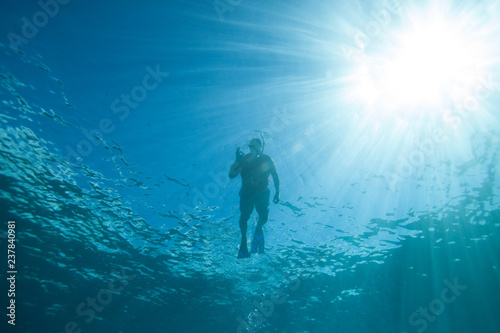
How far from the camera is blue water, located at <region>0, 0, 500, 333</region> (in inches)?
288

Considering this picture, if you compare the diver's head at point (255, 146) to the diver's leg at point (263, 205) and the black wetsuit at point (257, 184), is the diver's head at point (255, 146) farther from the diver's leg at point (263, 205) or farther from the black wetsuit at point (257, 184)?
the diver's leg at point (263, 205)

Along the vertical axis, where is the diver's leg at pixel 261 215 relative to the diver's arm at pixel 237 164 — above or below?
below

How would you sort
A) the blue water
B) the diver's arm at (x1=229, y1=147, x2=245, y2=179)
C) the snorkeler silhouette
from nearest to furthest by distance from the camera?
1. the diver's arm at (x1=229, y1=147, x2=245, y2=179)
2. the blue water
3. the snorkeler silhouette

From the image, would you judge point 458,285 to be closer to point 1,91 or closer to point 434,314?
point 434,314

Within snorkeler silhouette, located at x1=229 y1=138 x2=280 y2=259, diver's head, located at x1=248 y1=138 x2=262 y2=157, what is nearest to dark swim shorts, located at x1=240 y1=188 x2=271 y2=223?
snorkeler silhouette, located at x1=229 y1=138 x2=280 y2=259

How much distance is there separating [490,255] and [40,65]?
21.8 m

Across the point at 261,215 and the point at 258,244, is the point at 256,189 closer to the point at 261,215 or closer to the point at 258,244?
the point at 261,215

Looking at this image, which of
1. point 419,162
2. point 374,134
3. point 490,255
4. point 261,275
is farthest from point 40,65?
point 490,255

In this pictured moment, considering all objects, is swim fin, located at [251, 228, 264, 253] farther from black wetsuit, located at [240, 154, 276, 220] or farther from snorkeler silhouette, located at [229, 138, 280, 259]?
black wetsuit, located at [240, 154, 276, 220]

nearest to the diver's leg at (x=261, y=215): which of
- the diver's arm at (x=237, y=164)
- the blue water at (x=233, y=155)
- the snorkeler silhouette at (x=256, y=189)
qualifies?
the snorkeler silhouette at (x=256, y=189)

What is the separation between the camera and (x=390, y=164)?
10695mm

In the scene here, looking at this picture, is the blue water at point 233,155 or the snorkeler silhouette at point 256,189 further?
the snorkeler silhouette at point 256,189

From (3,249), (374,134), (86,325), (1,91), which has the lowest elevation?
(86,325)

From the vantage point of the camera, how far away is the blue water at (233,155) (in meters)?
7.31
